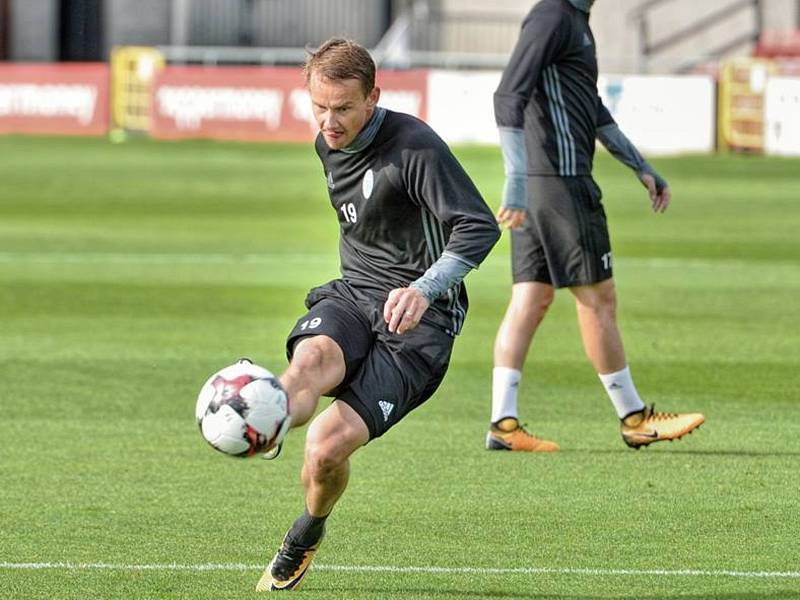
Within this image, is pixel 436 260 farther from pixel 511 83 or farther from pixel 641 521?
pixel 511 83

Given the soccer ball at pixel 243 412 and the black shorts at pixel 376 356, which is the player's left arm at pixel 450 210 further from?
the soccer ball at pixel 243 412

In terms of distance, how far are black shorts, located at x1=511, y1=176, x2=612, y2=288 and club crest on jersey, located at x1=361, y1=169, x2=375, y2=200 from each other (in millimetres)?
2777

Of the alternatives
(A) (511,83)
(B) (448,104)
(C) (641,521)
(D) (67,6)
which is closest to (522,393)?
(A) (511,83)

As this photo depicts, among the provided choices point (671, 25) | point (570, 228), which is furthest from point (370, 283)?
point (671, 25)

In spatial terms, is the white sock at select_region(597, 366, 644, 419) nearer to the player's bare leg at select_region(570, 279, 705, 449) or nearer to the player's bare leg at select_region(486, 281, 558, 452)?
the player's bare leg at select_region(570, 279, 705, 449)

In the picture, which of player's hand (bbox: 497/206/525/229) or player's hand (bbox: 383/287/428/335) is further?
player's hand (bbox: 497/206/525/229)

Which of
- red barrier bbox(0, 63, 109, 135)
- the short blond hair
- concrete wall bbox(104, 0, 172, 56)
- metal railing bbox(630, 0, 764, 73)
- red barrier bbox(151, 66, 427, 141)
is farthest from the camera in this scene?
concrete wall bbox(104, 0, 172, 56)

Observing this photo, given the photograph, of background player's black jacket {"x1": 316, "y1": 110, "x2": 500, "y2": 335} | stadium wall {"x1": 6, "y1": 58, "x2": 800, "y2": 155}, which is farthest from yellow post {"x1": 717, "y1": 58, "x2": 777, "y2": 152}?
background player's black jacket {"x1": 316, "y1": 110, "x2": 500, "y2": 335}

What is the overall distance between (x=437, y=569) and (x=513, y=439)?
2594 mm

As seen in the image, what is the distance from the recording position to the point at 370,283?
23.0ft

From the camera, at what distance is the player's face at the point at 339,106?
6.67 meters

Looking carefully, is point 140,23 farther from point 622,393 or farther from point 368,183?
point 368,183

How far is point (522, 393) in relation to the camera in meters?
11.6

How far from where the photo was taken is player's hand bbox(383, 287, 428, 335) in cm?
648
